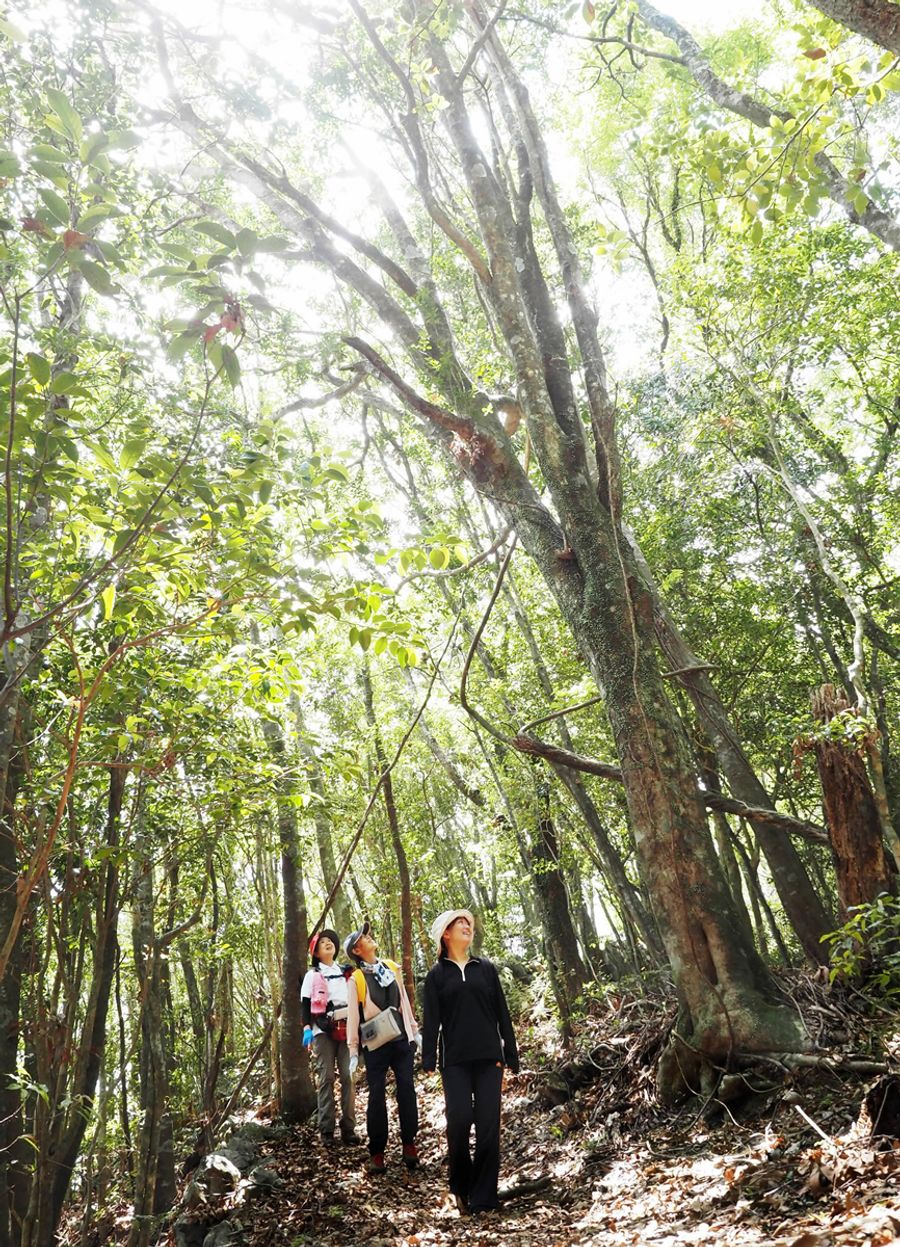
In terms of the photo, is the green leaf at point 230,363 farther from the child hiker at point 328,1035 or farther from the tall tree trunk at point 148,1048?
the child hiker at point 328,1035

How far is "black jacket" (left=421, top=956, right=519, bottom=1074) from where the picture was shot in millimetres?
4773

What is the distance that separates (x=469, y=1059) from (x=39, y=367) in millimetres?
4260

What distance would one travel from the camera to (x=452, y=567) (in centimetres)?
883

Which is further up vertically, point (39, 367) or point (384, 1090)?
point (39, 367)

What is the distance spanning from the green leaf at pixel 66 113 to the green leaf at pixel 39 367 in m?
0.64

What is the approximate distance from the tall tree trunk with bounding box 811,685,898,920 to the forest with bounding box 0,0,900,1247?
0.03 meters

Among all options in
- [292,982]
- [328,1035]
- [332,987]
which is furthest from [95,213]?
[292,982]

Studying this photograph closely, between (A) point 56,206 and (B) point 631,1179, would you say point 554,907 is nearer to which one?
(B) point 631,1179

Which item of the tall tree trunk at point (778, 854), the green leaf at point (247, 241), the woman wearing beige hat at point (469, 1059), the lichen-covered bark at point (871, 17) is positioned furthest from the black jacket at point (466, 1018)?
the lichen-covered bark at point (871, 17)

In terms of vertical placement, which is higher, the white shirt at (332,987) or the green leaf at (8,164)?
the green leaf at (8,164)

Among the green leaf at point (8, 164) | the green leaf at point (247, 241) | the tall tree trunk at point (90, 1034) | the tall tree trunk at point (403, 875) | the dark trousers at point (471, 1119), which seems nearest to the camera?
the green leaf at point (8, 164)

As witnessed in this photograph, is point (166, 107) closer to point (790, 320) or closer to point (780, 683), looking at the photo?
point (790, 320)

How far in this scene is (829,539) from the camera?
11.7 metres

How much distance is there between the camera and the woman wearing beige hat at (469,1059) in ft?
15.3
